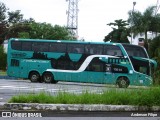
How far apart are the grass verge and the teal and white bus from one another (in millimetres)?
17586

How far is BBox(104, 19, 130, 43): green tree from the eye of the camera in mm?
77500

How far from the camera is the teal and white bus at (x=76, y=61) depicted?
30.5 m

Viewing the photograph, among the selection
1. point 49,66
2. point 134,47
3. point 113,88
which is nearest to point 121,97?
point 113,88

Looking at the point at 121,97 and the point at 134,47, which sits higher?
the point at 134,47

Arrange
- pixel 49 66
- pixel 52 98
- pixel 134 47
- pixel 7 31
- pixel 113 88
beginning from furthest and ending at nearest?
1. pixel 7 31
2. pixel 49 66
3. pixel 134 47
4. pixel 113 88
5. pixel 52 98

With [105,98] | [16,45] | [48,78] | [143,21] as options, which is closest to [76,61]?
[48,78]

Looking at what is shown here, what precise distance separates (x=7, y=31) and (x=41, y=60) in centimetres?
3911

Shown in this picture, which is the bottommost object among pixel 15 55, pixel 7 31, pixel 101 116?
pixel 101 116

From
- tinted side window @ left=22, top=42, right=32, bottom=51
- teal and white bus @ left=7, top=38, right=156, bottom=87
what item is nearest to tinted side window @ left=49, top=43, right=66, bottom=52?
teal and white bus @ left=7, top=38, right=156, bottom=87

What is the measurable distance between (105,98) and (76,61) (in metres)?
20.3

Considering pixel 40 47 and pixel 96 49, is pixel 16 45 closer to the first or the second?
pixel 40 47

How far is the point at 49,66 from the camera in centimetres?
3247

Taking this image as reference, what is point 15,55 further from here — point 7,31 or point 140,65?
point 7,31

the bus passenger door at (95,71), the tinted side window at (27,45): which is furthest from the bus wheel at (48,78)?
the bus passenger door at (95,71)
